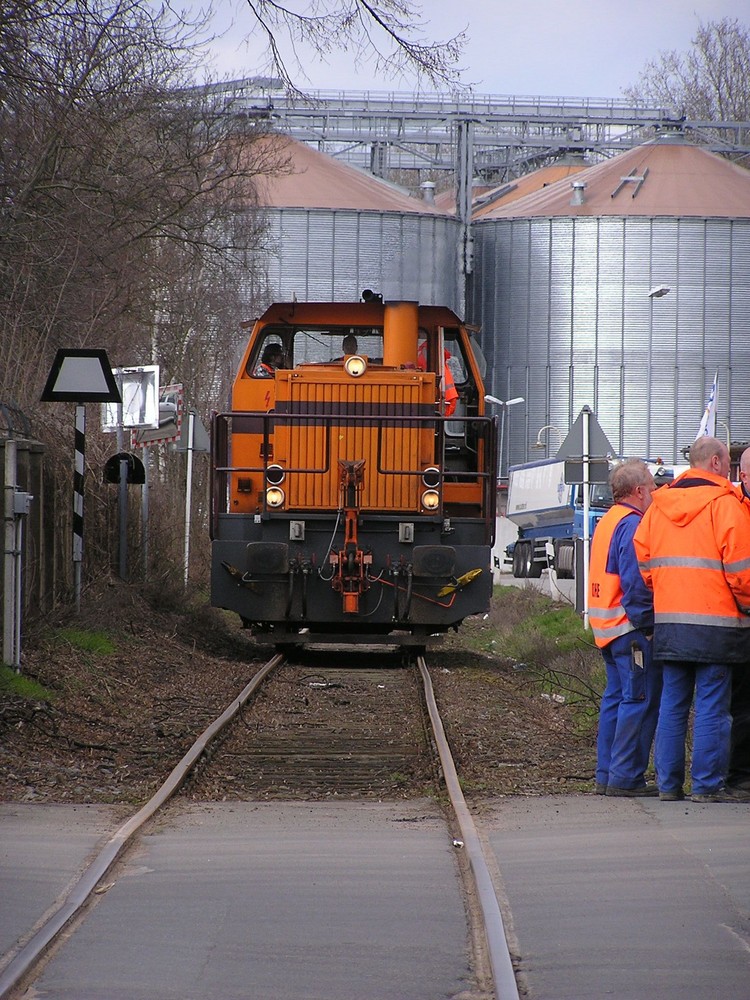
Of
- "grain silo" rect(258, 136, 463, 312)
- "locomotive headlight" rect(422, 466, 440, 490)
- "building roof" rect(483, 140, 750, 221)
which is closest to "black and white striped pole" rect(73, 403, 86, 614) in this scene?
"locomotive headlight" rect(422, 466, 440, 490)

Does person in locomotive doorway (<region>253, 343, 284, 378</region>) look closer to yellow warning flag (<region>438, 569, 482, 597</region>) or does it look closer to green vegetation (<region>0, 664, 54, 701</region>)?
yellow warning flag (<region>438, 569, 482, 597</region>)

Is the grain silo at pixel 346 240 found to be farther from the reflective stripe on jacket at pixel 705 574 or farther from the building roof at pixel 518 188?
the reflective stripe on jacket at pixel 705 574

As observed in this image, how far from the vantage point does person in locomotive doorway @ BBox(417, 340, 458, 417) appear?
47.5 feet

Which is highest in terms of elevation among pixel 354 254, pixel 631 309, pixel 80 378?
pixel 354 254

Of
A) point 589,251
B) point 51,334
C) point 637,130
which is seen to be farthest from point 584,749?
point 637,130

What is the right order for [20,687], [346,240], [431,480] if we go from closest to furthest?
[20,687] → [431,480] → [346,240]

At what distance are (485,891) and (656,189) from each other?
50.1 m

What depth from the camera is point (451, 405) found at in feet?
47.5

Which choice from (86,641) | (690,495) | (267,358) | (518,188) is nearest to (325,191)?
(518,188)

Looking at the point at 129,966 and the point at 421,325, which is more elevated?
the point at 421,325

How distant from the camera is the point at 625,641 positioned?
7.47 meters

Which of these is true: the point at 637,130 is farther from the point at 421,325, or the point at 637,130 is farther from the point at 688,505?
A: the point at 688,505

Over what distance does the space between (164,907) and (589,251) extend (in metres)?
48.7

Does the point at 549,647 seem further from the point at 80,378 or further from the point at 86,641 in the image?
the point at 80,378
